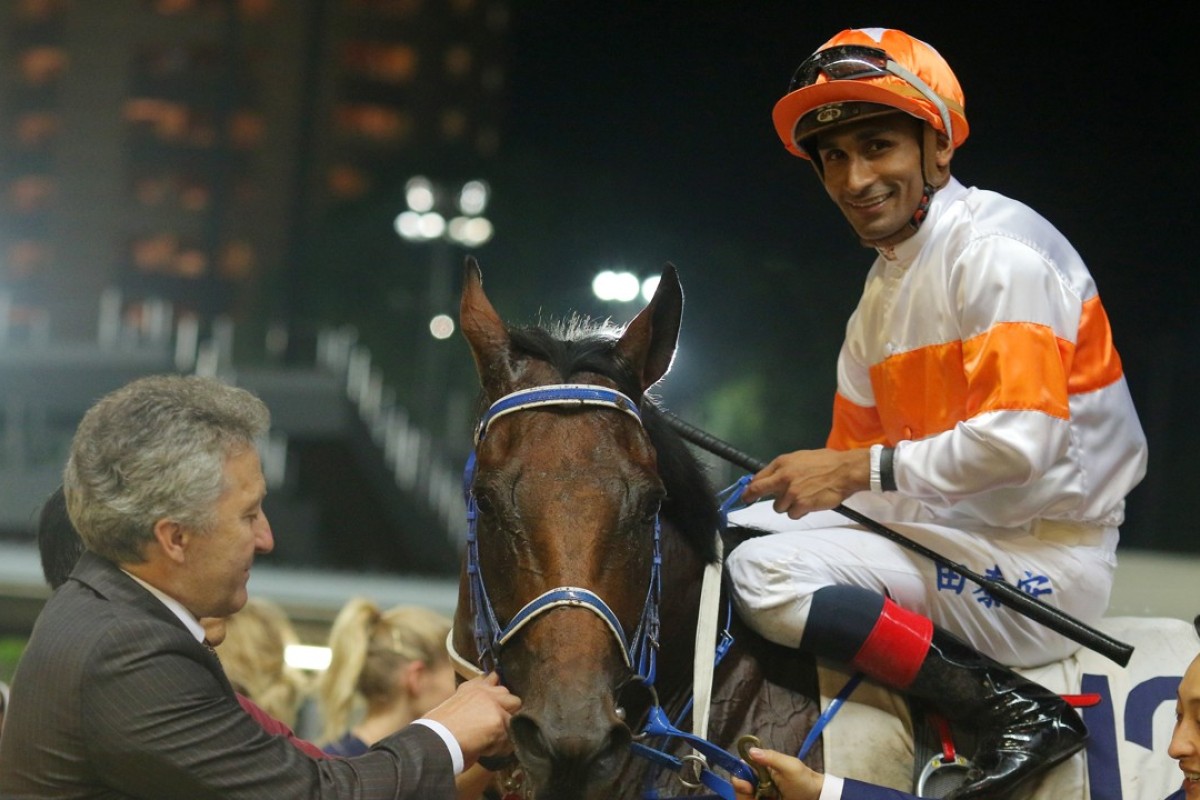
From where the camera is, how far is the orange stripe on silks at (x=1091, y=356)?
2.45m

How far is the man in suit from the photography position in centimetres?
167

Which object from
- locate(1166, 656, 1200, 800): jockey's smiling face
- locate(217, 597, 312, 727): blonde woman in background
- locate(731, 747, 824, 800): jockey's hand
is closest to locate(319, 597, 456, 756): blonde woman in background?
locate(217, 597, 312, 727): blonde woman in background

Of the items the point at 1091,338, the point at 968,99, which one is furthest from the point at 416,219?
the point at 1091,338

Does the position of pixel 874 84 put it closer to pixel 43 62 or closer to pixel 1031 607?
pixel 1031 607

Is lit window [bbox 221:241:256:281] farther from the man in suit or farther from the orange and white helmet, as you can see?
the man in suit

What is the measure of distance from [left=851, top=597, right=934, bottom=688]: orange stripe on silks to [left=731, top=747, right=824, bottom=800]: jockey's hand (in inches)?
8.9

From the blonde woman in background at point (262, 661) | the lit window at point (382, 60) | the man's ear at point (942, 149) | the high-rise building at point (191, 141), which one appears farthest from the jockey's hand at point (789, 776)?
the lit window at point (382, 60)

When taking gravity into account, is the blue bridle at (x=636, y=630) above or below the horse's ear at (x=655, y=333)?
below

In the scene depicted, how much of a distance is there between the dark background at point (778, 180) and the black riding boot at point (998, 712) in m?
3.87

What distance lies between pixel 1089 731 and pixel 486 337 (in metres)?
1.27

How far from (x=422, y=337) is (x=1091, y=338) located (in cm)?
731

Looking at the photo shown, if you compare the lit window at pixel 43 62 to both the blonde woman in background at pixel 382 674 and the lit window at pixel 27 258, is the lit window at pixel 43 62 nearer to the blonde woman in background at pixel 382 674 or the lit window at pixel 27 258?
the lit window at pixel 27 258

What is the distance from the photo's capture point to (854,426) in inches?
114

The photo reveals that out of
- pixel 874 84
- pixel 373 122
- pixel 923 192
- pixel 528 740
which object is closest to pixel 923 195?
pixel 923 192
